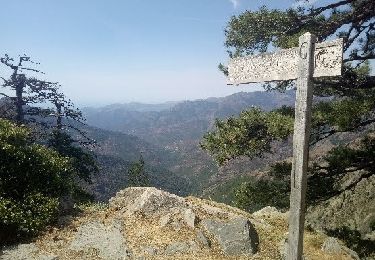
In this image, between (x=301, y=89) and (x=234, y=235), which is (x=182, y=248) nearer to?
(x=234, y=235)

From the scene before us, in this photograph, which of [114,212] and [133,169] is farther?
[133,169]

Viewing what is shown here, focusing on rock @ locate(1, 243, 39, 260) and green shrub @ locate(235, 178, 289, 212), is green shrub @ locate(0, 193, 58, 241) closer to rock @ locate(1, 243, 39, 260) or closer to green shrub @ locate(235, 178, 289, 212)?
rock @ locate(1, 243, 39, 260)

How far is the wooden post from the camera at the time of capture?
552 cm

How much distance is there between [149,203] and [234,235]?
2.64 metres

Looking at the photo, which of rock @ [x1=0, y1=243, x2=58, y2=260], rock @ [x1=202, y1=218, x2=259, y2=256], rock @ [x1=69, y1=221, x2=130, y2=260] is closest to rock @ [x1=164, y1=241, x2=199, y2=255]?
rock @ [x1=202, y1=218, x2=259, y2=256]

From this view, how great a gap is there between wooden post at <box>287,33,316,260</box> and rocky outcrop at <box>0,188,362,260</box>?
3.95 meters

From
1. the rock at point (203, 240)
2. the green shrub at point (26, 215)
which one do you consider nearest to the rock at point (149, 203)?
the rock at point (203, 240)

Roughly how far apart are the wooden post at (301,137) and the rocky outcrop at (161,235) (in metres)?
3.95

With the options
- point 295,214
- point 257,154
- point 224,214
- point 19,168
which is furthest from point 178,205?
point 295,214

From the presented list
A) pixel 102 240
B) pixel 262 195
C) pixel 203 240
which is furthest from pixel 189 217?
pixel 262 195

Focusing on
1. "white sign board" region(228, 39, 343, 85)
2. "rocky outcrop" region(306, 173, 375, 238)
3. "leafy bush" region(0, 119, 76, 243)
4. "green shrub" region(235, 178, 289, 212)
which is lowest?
"rocky outcrop" region(306, 173, 375, 238)

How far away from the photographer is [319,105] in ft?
39.3

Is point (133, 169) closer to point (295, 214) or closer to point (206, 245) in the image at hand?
point (206, 245)

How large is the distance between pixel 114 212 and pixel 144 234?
1918 millimetres
